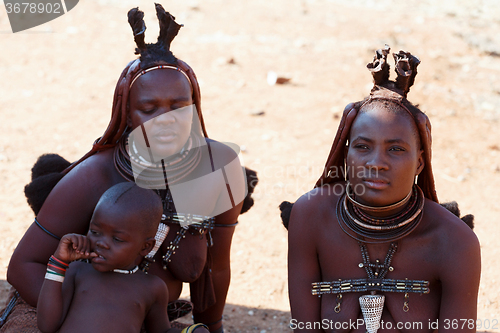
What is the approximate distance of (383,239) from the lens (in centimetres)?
294

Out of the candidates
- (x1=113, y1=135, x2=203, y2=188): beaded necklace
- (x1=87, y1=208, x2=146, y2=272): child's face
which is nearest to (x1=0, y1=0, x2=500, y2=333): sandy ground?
(x1=113, y1=135, x2=203, y2=188): beaded necklace

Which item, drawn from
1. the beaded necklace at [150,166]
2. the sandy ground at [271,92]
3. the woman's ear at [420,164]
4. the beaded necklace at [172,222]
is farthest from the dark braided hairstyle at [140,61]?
the sandy ground at [271,92]

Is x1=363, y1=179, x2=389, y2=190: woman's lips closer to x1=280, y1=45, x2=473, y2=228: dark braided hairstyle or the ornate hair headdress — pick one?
x1=280, y1=45, x2=473, y2=228: dark braided hairstyle

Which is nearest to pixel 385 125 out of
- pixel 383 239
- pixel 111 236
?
pixel 383 239

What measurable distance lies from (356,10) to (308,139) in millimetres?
8140

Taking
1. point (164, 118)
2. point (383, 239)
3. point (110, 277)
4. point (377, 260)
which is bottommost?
point (377, 260)

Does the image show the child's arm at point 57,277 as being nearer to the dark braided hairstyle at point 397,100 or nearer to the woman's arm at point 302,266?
the woman's arm at point 302,266

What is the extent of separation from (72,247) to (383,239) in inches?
64.6

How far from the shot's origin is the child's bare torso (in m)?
2.93

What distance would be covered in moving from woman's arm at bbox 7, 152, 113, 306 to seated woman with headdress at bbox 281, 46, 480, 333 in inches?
49.5

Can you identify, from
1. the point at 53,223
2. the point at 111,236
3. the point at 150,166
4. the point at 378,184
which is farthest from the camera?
the point at 150,166

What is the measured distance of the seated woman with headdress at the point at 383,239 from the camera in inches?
111

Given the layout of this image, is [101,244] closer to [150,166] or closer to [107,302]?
[107,302]

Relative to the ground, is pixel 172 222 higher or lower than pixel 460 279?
higher
